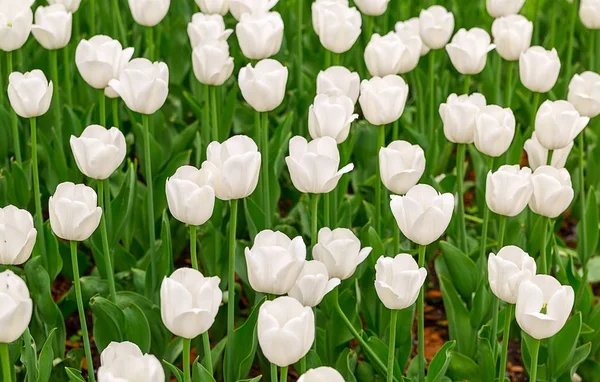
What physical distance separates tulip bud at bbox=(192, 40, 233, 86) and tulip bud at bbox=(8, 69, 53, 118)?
40 centimetres

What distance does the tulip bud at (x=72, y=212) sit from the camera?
1739 mm

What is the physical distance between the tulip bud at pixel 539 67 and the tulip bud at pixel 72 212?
1221 millimetres

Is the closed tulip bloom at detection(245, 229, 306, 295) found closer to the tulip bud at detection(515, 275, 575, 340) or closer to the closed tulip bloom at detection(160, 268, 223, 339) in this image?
the closed tulip bloom at detection(160, 268, 223, 339)

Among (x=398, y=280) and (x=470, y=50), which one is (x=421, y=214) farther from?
(x=470, y=50)

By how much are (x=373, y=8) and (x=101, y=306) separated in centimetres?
124

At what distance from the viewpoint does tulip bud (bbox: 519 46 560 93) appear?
244 centimetres

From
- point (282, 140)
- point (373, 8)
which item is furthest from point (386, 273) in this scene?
point (373, 8)

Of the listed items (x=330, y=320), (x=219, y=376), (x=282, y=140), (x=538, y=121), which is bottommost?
(x=219, y=376)

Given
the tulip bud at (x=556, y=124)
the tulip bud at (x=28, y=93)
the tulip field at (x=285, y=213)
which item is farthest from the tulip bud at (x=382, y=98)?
the tulip bud at (x=28, y=93)

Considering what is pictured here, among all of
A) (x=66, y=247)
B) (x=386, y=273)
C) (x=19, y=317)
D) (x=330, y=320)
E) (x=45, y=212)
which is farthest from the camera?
(x=45, y=212)

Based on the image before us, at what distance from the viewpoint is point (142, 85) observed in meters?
2.12

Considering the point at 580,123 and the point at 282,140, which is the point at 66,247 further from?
the point at 580,123

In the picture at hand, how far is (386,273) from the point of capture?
167cm

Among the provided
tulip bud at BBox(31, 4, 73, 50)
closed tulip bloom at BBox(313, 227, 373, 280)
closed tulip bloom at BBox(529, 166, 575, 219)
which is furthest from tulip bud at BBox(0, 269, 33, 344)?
tulip bud at BBox(31, 4, 73, 50)
